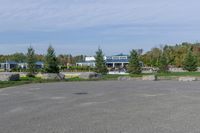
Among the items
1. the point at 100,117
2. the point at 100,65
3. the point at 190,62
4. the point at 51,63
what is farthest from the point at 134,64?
the point at 100,117

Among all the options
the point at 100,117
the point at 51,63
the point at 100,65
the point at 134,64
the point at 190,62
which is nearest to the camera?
the point at 100,117

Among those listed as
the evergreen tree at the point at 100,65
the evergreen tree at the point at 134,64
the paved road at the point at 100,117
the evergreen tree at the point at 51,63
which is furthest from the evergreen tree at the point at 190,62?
the paved road at the point at 100,117

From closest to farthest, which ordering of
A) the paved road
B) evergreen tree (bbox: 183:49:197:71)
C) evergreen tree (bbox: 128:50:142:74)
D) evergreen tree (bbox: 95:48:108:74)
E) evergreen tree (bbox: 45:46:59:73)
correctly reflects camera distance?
1. the paved road
2. evergreen tree (bbox: 45:46:59:73)
3. evergreen tree (bbox: 95:48:108:74)
4. evergreen tree (bbox: 128:50:142:74)
5. evergreen tree (bbox: 183:49:197:71)

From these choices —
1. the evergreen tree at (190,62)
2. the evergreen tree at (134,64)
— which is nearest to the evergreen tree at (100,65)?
the evergreen tree at (134,64)

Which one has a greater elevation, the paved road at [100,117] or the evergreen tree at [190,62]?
the evergreen tree at [190,62]

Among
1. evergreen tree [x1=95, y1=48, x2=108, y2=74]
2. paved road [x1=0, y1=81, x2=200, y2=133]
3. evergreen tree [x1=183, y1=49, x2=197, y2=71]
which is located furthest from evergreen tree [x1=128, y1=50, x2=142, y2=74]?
paved road [x1=0, y1=81, x2=200, y2=133]

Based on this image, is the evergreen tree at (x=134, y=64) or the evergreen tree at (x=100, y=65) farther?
the evergreen tree at (x=134, y=64)

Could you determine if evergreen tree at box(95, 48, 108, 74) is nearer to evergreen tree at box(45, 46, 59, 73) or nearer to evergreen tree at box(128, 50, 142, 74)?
evergreen tree at box(128, 50, 142, 74)

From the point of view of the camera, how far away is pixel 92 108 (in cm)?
1400

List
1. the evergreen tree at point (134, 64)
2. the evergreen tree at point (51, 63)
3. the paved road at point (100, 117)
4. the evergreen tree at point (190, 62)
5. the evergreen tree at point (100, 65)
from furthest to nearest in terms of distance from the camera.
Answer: the evergreen tree at point (190, 62) → the evergreen tree at point (134, 64) → the evergreen tree at point (100, 65) → the evergreen tree at point (51, 63) → the paved road at point (100, 117)

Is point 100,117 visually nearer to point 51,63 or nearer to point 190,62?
point 51,63

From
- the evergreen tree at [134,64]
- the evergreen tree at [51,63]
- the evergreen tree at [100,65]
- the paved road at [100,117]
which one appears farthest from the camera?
the evergreen tree at [134,64]

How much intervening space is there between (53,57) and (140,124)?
39436 millimetres

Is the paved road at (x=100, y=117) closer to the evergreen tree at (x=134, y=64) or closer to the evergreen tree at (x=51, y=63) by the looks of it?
the evergreen tree at (x=51, y=63)
